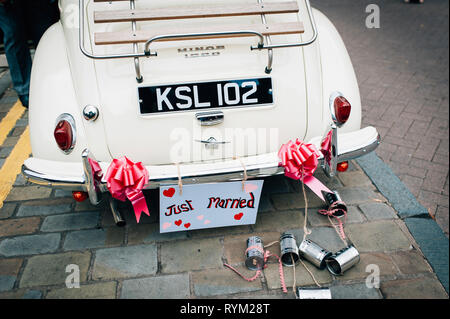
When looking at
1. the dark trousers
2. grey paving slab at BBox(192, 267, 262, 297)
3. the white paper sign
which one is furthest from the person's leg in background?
grey paving slab at BBox(192, 267, 262, 297)

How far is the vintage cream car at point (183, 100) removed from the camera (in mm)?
2248

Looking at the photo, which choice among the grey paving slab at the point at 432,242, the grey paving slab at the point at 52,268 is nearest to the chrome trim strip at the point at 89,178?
the grey paving slab at the point at 52,268

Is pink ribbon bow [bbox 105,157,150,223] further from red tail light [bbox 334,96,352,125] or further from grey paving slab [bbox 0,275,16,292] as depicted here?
red tail light [bbox 334,96,352,125]

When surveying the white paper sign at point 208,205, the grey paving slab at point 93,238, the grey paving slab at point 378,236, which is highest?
the white paper sign at point 208,205

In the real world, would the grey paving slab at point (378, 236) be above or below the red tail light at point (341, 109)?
below

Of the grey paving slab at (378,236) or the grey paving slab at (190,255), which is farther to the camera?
the grey paving slab at (378,236)

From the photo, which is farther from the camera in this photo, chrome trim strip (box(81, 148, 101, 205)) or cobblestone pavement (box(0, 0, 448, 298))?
cobblestone pavement (box(0, 0, 448, 298))

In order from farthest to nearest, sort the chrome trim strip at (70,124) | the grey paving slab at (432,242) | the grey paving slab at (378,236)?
the grey paving slab at (378,236) → the grey paving slab at (432,242) → the chrome trim strip at (70,124)

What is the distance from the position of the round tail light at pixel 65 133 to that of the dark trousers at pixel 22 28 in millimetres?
2252

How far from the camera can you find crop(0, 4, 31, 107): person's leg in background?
3883 mm

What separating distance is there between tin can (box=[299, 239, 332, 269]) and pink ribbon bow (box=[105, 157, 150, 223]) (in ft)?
3.49

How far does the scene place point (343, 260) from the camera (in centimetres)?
231

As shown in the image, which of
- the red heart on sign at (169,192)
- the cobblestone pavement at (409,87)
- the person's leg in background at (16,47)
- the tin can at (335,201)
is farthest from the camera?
the person's leg in background at (16,47)

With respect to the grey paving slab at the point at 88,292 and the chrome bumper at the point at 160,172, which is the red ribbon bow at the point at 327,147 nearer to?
the chrome bumper at the point at 160,172
